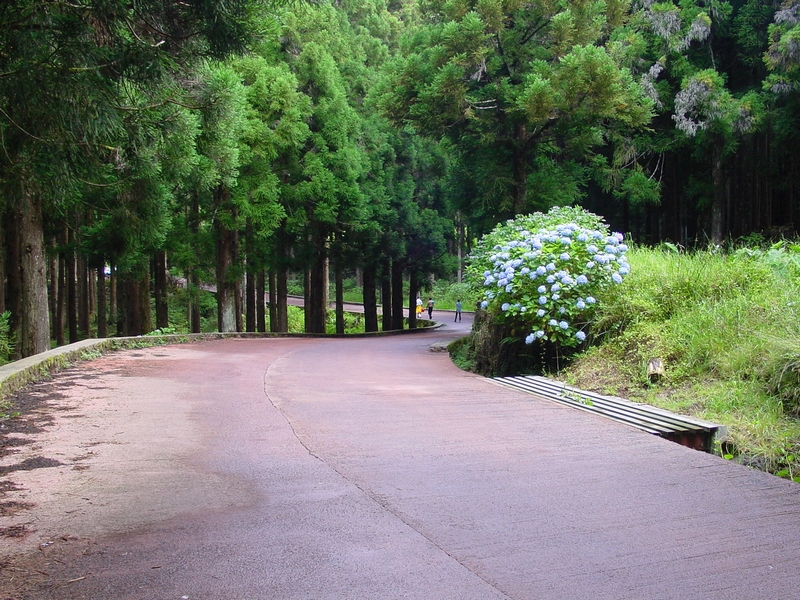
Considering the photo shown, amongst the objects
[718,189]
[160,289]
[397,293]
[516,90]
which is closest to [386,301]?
[397,293]

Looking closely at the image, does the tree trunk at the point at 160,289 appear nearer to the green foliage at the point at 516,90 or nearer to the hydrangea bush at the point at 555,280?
the green foliage at the point at 516,90

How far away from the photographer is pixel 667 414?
21.7 feet

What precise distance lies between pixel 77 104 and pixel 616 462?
4870 mm

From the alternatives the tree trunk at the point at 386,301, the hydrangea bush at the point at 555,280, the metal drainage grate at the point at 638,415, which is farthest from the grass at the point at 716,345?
the tree trunk at the point at 386,301

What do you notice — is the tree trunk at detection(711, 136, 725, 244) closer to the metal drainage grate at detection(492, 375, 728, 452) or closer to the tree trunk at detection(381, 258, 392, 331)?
the tree trunk at detection(381, 258, 392, 331)

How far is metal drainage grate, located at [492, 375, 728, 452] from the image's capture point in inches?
238

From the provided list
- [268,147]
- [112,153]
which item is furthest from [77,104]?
[268,147]

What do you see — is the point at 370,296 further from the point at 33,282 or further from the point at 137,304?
the point at 33,282

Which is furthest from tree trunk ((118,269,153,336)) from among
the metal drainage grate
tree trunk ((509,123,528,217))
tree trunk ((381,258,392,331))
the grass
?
the grass

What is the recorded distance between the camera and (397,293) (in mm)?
35531

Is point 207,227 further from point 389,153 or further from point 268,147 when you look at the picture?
point 389,153

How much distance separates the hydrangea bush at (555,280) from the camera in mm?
9492

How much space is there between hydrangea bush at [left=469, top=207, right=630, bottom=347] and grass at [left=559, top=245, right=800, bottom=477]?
0.99 feet

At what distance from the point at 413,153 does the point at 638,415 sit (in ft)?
87.2
